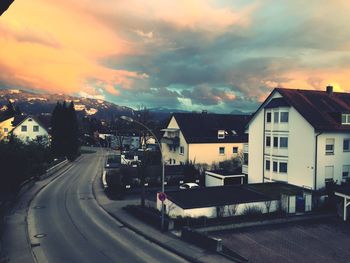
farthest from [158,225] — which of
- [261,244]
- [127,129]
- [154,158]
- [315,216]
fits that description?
[127,129]

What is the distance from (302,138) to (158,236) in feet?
62.1

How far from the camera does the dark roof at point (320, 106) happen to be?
32.2 m

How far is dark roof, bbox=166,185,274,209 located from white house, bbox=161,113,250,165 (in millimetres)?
18125

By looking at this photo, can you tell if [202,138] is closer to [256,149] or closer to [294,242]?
[256,149]

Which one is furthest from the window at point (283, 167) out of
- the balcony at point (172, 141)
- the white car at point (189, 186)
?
the balcony at point (172, 141)

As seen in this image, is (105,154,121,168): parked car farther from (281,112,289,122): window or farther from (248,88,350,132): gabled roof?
(281,112,289,122): window

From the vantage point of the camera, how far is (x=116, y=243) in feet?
69.5

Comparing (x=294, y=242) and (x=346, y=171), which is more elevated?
(x=346, y=171)

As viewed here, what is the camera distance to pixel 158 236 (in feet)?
74.1

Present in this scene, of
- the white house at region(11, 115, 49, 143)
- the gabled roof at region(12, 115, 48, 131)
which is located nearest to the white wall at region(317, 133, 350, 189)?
the white house at region(11, 115, 49, 143)

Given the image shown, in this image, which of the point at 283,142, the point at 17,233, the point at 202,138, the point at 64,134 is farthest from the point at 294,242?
the point at 64,134

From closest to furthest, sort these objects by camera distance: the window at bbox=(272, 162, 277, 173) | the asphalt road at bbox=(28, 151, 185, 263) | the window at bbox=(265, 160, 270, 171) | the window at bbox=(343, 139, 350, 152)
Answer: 1. the asphalt road at bbox=(28, 151, 185, 263)
2. the window at bbox=(343, 139, 350, 152)
3. the window at bbox=(272, 162, 277, 173)
4. the window at bbox=(265, 160, 270, 171)

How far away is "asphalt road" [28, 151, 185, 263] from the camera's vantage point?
1891 centimetres

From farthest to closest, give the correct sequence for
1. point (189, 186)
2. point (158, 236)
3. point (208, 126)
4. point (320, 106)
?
point (208, 126)
point (189, 186)
point (320, 106)
point (158, 236)
